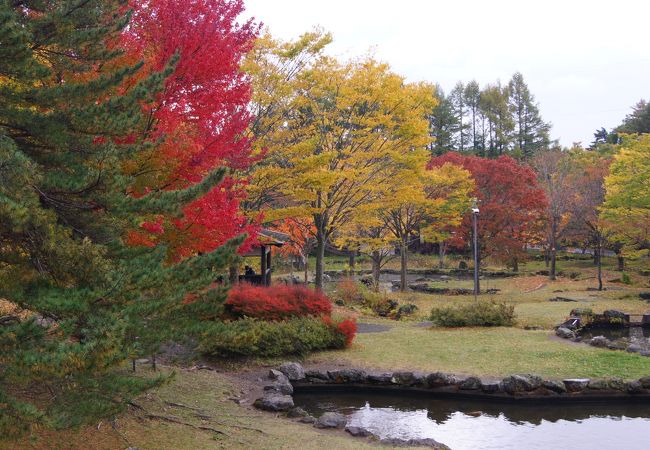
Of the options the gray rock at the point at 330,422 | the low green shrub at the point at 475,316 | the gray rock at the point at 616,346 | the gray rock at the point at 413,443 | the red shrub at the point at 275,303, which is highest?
the red shrub at the point at 275,303

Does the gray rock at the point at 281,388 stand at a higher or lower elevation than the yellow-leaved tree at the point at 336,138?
lower

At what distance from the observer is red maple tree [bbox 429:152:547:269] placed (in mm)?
33125

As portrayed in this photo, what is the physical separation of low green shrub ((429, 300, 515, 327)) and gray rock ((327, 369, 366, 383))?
20.9 ft

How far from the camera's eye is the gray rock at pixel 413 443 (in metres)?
8.50

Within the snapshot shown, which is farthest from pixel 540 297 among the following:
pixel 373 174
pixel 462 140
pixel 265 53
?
pixel 462 140

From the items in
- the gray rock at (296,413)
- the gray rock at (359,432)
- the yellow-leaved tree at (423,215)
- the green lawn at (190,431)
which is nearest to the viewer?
the green lawn at (190,431)

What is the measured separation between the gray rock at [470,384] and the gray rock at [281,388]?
345 cm

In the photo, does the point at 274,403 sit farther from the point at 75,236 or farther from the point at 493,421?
the point at 75,236

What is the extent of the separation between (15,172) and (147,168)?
2831 mm

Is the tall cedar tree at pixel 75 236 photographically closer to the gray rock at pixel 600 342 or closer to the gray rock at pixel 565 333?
the gray rock at pixel 600 342

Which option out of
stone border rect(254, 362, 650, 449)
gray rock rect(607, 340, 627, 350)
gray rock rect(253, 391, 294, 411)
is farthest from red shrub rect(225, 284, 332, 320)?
gray rock rect(607, 340, 627, 350)

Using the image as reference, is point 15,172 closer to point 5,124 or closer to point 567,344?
point 5,124

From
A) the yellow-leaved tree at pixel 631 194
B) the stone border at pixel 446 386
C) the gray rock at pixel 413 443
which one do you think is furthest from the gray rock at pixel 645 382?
the yellow-leaved tree at pixel 631 194

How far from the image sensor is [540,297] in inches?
1104
